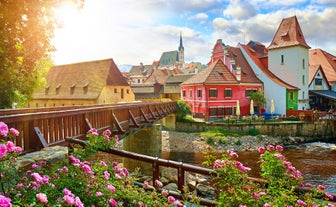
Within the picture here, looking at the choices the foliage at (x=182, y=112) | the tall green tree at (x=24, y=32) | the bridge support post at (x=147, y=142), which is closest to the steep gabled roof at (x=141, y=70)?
the foliage at (x=182, y=112)

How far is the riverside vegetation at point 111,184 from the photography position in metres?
3.03

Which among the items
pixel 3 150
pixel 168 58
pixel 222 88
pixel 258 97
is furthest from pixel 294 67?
pixel 168 58

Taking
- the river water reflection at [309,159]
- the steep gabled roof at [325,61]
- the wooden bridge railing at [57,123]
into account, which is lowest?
the river water reflection at [309,159]

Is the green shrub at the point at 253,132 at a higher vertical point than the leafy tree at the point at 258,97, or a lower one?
lower

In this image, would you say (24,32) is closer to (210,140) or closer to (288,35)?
(210,140)

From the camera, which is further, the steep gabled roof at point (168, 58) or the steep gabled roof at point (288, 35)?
the steep gabled roof at point (168, 58)

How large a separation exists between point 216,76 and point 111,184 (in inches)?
1297

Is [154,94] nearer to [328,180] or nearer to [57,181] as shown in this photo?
[328,180]

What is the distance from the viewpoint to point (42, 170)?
4.05m

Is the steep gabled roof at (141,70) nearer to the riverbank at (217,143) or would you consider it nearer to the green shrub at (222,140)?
the riverbank at (217,143)

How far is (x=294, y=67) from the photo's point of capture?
3878cm

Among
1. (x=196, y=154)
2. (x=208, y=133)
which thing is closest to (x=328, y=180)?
(x=196, y=154)

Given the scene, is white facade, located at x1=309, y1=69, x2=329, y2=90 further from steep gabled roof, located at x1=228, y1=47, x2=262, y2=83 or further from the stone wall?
the stone wall

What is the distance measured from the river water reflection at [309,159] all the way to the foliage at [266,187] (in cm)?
1417
